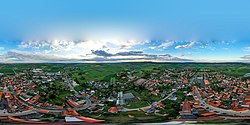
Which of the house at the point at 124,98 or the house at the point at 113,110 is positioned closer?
the house at the point at 113,110

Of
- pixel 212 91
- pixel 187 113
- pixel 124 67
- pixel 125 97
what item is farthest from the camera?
pixel 124 67

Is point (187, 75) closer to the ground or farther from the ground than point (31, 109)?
farther from the ground

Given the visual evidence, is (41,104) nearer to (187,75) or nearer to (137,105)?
(137,105)

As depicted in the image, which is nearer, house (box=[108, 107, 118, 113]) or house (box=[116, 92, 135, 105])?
house (box=[108, 107, 118, 113])

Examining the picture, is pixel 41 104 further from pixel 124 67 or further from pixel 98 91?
pixel 124 67

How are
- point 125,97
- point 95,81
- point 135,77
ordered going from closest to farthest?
1. point 125,97
2. point 95,81
3. point 135,77

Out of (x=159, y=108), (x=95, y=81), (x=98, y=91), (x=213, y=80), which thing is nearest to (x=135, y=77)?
(x=95, y=81)

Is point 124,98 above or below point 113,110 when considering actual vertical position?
above

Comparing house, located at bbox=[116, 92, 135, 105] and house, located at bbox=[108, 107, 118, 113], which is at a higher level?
house, located at bbox=[116, 92, 135, 105]

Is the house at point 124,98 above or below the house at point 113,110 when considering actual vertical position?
above

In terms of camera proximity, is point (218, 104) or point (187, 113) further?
point (218, 104)

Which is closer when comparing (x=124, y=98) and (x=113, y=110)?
(x=113, y=110)
